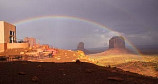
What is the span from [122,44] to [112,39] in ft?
46.9

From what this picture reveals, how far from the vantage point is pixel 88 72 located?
9477mm

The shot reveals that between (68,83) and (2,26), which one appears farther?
(2,26)

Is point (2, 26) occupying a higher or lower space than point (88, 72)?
higher

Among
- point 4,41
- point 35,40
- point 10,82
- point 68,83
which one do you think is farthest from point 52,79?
point 35,40

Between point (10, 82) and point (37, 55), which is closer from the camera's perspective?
point (10, 82)

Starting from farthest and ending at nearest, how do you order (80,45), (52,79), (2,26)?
(80,45) → (2,26) → (52,79)

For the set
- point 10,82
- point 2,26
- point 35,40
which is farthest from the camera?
point 35,40

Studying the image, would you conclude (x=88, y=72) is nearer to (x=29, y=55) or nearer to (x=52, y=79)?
(x=52, y=79)

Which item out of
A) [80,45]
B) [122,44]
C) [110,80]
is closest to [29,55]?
[110,80]

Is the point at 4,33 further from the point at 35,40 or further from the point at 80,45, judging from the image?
the point at 80,45

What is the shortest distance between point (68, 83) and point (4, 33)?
3893 centimetres

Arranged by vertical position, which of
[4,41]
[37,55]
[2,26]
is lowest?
[37,55]

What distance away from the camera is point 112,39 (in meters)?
186

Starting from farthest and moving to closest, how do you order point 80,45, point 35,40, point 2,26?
point 80,45 < point 35,40 < point 2,26
